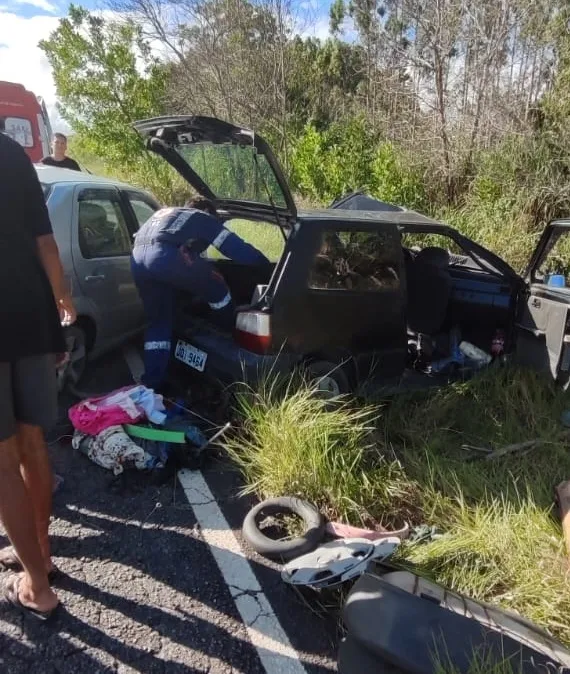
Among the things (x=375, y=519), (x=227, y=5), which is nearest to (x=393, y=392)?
(x=375, y=519)

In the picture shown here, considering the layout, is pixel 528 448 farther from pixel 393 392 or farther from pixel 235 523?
pixel 235 523

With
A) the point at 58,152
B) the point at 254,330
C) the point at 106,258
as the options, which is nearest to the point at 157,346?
the point at 254,330

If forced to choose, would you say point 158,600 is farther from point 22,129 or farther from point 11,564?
point 22,129

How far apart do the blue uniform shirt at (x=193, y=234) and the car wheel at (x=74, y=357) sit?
850 mm

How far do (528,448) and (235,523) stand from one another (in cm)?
196

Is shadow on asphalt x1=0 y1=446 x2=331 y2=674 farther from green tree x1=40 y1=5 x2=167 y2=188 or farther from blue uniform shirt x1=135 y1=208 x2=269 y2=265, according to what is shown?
green tree x1=40 y1=5 x2=167 y2=188

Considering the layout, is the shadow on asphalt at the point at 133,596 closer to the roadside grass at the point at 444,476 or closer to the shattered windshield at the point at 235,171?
the roadside grass at the point at 444,476

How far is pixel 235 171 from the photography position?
408cm

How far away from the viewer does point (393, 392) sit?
403cm

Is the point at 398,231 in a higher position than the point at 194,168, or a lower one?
lower

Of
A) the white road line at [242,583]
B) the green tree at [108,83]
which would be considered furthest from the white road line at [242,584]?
the green tree at [108,83]

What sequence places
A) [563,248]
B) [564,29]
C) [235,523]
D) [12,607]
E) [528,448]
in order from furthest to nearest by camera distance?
[564,29]
[563,248]
[528,448]
[235,523]
[12,607]

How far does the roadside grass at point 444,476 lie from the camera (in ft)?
7.93

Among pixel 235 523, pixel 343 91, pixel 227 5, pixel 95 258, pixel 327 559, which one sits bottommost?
pixel 235 523
